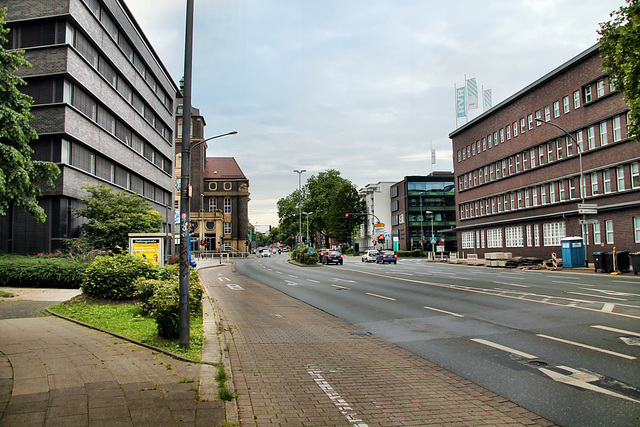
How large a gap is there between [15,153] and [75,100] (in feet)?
59.8

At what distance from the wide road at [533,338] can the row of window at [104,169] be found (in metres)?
17.8

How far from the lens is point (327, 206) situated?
10162 centimetres

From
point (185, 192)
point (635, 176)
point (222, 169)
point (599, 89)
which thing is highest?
point (222, 169)

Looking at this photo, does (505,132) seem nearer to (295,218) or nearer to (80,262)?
(80,262)

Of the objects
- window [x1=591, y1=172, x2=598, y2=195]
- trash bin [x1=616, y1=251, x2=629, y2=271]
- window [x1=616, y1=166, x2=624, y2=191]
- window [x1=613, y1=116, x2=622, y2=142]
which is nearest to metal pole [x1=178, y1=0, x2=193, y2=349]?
trash bin [x1=616, y1=251, x2=629, y2=271]

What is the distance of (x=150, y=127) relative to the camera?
146 ft

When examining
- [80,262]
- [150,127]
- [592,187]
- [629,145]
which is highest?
[150,127]

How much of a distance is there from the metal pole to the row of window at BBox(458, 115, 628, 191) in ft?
107

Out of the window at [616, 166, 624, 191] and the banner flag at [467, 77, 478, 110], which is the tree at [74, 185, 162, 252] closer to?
the window at [616, 166, 624, 191]

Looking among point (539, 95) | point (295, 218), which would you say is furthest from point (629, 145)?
point (295, 218)

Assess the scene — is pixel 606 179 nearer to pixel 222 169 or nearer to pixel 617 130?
pixel 617 130

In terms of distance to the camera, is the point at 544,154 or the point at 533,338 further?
the point at 544,154

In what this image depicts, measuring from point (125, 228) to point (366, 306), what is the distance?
61.5 ft

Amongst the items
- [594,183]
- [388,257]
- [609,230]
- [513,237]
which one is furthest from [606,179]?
[388,257]
